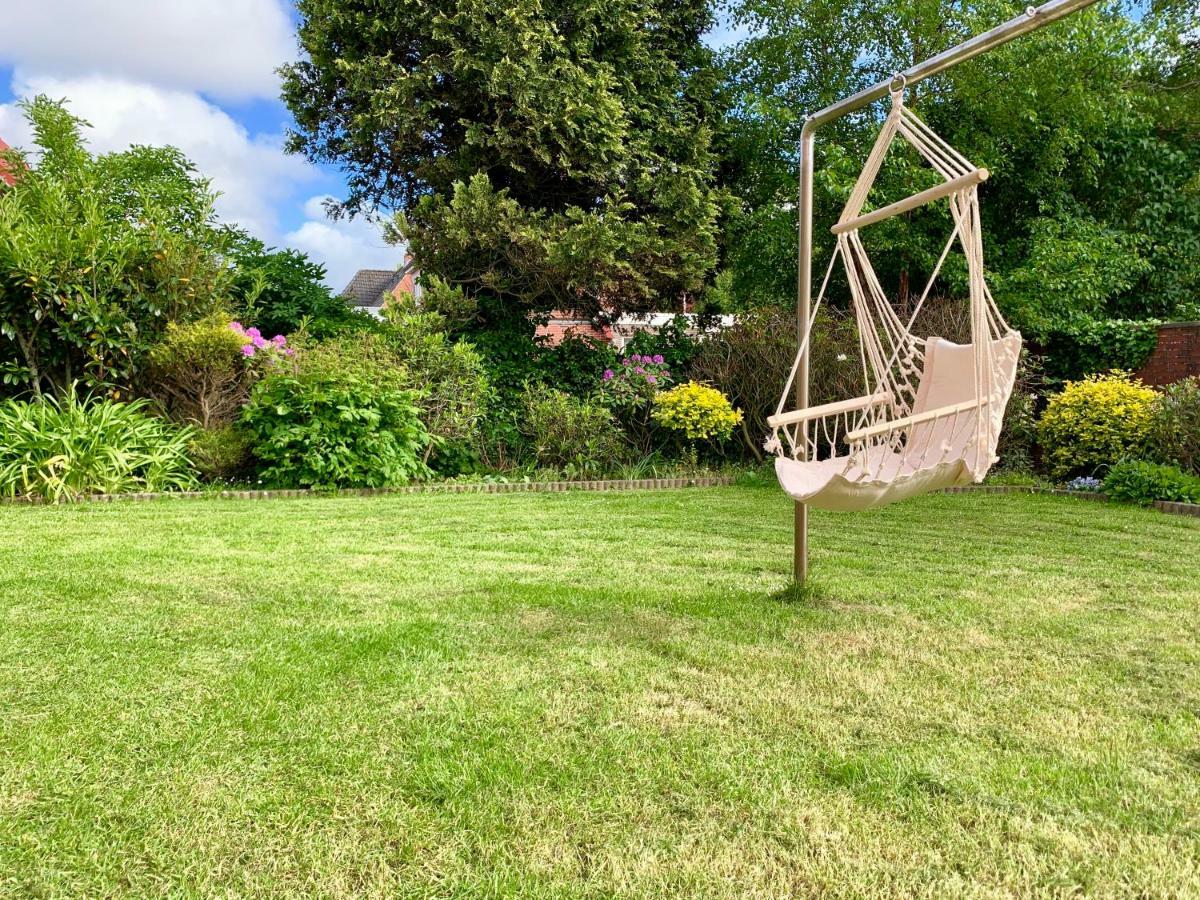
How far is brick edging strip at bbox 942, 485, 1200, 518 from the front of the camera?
5.91 meters

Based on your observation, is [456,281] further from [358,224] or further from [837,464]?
[837,464]

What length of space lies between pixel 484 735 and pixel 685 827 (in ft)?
2.05

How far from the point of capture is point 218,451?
686 centimetres

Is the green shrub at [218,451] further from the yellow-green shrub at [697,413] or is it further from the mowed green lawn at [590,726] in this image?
the yellow-green shrub at [697,413]

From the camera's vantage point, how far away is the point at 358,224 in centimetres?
1025

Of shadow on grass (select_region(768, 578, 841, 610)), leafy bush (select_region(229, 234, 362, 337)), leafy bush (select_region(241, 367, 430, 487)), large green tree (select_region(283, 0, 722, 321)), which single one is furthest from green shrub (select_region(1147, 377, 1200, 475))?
leafy bush (select_region(229, 234, 362, 337))

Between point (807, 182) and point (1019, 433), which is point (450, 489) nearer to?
point (807, 182)

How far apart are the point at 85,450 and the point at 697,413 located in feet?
18.0

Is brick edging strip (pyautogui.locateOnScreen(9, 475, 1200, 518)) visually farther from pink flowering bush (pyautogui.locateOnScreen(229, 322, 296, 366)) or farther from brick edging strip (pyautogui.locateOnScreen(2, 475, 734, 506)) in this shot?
pink flowering bush (pyautogui.locateOnScreen(229, 322, 296, 366))

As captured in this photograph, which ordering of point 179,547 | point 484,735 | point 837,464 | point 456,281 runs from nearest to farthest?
point 484,735
point 837,464
point 179,547
point 456,281

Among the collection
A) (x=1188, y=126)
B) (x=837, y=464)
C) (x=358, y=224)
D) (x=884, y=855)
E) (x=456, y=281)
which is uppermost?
(x=1188, y=126)

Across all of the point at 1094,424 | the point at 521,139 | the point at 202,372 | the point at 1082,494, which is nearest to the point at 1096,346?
the point at 1094,424

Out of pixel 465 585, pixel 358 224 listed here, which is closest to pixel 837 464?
pixel 465 585

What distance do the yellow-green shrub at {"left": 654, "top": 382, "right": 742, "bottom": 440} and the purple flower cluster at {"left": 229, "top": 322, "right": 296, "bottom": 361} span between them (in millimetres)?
3759
